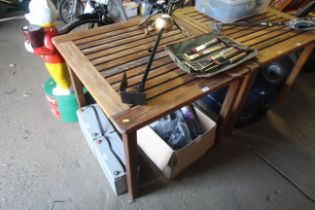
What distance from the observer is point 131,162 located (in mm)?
952

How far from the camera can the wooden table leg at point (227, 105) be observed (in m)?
1.08

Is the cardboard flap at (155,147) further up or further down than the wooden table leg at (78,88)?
further down

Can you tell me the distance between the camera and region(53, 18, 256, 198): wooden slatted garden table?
81 cm

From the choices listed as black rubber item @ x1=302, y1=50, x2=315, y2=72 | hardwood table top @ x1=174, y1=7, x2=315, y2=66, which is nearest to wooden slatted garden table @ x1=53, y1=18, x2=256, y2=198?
hardwood table top @ x1=174, y1=7, x2=315, y2=66

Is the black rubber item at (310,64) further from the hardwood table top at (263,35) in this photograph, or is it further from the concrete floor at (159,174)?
the hardwood table top at (263,35)

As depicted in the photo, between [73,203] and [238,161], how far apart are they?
96cm

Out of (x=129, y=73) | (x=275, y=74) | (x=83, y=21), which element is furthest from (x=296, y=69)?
(x=83, y=21)

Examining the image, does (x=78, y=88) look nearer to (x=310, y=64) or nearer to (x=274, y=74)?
(x=274, y=74)

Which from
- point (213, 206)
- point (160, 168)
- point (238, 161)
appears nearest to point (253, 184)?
point (238, 161)

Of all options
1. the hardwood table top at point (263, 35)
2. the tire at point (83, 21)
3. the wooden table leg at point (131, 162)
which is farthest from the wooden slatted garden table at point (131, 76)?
the tire at point (83, 21)

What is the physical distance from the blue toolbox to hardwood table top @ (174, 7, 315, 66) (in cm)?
72

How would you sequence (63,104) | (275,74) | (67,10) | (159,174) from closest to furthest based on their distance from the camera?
(159,174), (63,104), (275,74), (67,10)

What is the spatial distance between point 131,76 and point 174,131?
1.60 ft

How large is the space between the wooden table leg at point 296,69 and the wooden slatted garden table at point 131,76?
616 millimetres
